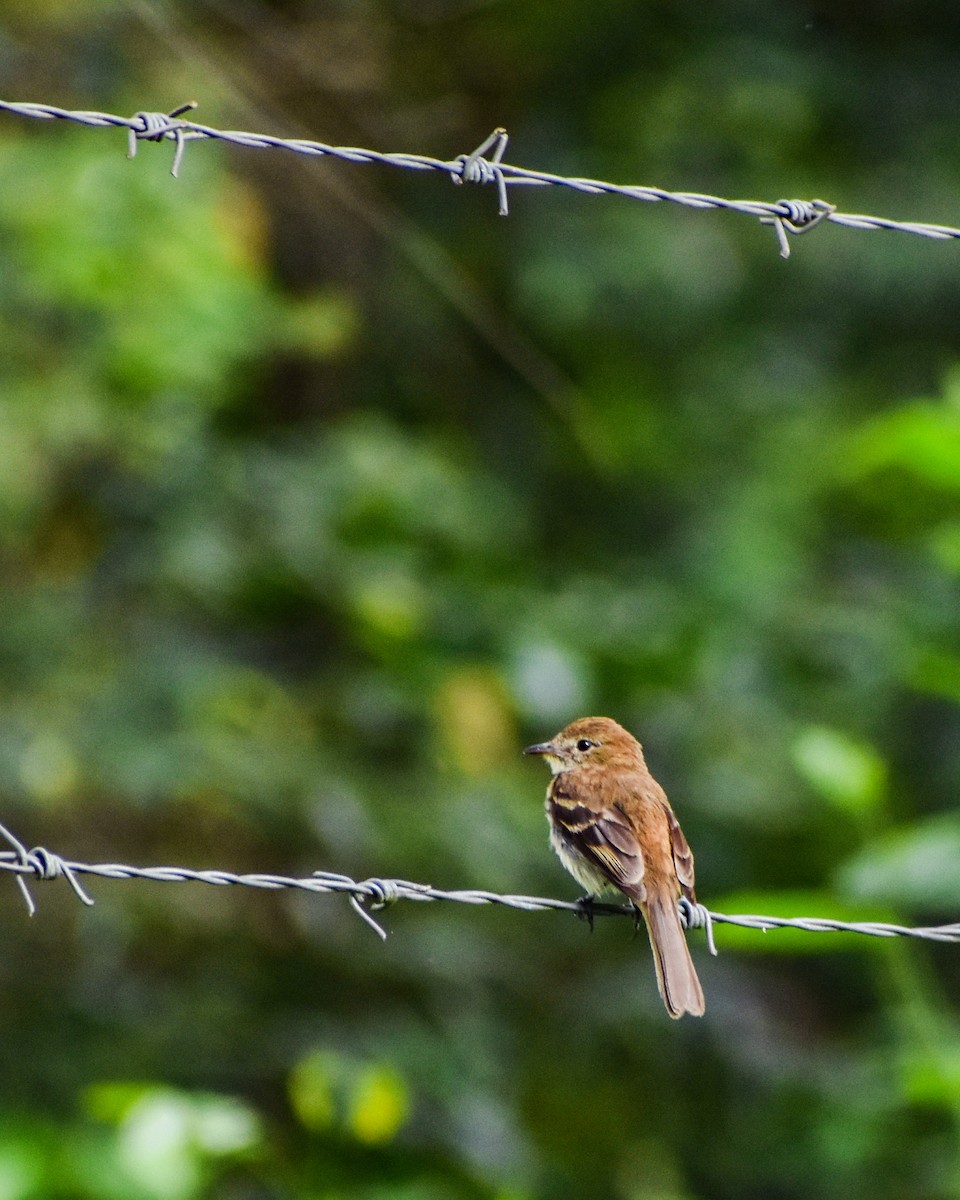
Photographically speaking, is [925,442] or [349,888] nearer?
[349,888]

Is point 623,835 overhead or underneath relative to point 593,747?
underneath

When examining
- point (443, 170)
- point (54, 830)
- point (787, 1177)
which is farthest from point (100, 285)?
point (787, 1177)

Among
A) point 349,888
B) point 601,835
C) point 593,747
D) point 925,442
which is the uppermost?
point 925,442

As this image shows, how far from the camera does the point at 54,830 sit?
7840mm

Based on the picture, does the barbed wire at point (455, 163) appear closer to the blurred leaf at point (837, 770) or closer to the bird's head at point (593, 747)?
the blurred leaf at point (837, 770)

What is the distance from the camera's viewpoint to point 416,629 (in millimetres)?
6375

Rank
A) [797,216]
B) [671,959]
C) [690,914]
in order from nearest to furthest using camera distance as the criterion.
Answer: [797,216] → [671,959] → [690,914]

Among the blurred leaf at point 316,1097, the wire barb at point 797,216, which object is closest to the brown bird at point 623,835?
the blurred leaf at point 316,1097

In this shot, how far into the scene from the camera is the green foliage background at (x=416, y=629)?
5.98m

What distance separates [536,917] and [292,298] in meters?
3.43

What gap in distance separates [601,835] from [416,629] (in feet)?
6.01

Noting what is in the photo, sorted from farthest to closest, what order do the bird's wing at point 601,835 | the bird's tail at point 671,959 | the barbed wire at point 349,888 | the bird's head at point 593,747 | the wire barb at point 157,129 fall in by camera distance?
the bird's head at point 593,747, the bird's wing at point 601,835, the bird's tail at point 671,959, the wire barb at point 157,129, the barbed wire at point 349,888

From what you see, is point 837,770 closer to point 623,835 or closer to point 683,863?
point 683,863

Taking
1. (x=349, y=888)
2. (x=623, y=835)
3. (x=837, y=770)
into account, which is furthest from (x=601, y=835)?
(x=349, y=888)
